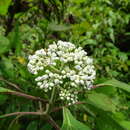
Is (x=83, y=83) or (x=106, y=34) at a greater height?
(x=106, y=34)

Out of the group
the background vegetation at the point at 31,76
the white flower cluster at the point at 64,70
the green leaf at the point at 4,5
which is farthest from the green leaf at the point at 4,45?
the white flower cluster at the point at 64,70

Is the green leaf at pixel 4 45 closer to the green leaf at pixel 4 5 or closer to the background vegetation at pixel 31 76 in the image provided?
the background vegetation at pixel 31 76

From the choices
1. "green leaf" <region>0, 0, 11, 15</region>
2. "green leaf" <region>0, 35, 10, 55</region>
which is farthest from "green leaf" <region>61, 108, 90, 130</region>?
"green leaf" <region>0, 0, 11, 15</region>

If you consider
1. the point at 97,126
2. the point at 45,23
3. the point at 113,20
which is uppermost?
the point at 113,20

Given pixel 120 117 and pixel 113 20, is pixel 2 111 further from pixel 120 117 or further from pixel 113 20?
pixel 113 20

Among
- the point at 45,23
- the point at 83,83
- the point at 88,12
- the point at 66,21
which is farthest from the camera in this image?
the point at 88,12

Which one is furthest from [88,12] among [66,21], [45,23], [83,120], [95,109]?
[95,109]
